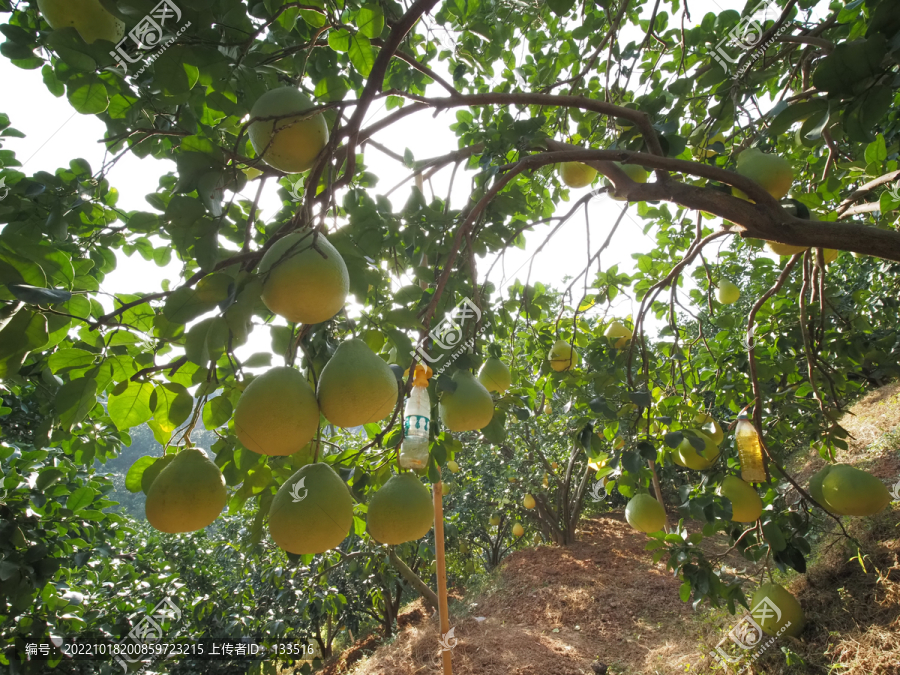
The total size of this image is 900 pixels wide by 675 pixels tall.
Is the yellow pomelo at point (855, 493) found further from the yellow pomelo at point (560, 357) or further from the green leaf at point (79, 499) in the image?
the green leaf at point (79, 499)

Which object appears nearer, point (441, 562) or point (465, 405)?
point (465, 405)

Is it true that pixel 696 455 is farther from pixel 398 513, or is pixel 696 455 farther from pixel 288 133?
pixel 288 133

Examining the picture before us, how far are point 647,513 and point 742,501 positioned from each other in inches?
18.9

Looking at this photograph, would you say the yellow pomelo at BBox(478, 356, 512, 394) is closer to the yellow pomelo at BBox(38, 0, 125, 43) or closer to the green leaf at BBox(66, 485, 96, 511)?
the yellow pomelo at BBox(38, 0, 125, 43)

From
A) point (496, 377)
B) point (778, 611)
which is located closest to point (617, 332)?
point (496, 377)

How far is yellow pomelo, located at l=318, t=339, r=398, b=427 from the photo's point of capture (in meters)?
1.05

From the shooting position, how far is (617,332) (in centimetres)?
294

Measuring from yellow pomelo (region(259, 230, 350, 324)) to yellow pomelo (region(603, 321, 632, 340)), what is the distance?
2.33 metres

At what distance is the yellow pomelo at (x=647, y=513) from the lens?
255 centimetres

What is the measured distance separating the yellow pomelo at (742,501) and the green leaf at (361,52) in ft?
7.99

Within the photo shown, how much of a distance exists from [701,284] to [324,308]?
4.08 meters

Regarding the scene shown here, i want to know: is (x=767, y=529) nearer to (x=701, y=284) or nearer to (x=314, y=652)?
(x=701, y=284)

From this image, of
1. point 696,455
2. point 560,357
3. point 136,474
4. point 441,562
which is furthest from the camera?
point 560,357

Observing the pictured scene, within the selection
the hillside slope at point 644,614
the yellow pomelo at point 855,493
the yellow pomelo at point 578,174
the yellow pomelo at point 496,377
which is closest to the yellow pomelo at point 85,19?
the yellow pomelo at point 496,377
